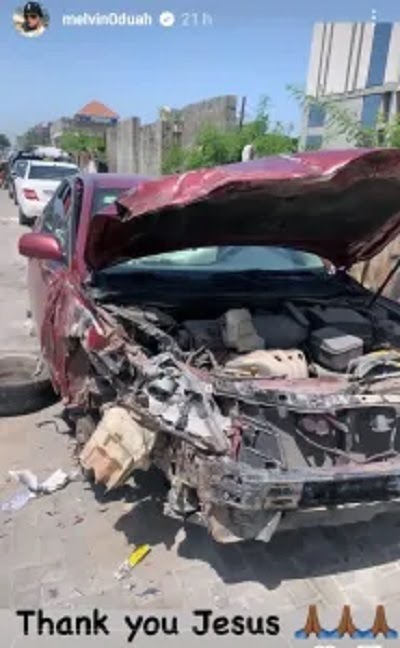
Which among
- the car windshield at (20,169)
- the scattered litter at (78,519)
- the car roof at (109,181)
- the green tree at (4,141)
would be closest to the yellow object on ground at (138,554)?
the scattered litter at (78,519)

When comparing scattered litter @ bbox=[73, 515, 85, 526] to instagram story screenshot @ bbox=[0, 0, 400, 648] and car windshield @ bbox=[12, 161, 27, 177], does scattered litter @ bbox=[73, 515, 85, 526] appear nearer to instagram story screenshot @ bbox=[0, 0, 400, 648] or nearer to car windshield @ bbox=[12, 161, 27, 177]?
instagram story screenshot @ bbox=[0, 0, 400, 648]

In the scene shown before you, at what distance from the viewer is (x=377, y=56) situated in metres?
34.4

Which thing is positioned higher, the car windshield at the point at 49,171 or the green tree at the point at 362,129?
the green tree at the point at 362,129

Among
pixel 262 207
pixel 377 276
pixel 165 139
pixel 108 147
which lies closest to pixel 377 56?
pixel 108 147

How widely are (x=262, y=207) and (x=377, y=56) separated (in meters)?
35.2

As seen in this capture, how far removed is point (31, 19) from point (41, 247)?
6774 millimetres

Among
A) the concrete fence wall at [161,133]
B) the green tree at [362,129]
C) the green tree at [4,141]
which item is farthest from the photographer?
the green tree at [4,141]

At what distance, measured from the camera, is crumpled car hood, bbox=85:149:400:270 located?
2934 millimetres

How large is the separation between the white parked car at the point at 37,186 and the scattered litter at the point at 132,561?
11.3 metres

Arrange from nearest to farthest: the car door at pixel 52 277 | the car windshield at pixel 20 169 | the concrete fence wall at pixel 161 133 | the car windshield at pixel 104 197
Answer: the car door at pixel 52 277, the car windshield at pixel 104 197, the concrete fence wall at pixel 161 133, the car windshield at pixel 20 169

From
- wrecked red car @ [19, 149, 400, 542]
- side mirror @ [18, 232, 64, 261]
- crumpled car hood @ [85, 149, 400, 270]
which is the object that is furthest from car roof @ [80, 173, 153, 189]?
crumpled car hood @ [85, 149, 400, 270]

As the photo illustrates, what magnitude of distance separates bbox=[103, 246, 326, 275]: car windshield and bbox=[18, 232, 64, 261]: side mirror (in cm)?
43

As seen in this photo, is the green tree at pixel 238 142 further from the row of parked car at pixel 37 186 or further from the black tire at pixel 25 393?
the black tire at pixel 25 393

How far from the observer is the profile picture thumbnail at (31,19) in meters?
9.27
